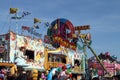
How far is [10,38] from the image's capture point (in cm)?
3447

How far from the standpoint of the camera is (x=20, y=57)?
35.1m

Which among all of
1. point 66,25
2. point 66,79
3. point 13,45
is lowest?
point 66,79

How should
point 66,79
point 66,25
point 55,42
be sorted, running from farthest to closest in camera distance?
point 66,25 → point 55,42 → point 66,79

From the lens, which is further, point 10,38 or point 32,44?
point 32,44

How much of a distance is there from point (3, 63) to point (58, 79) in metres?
15.1

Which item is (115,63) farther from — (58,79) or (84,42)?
(58,79)

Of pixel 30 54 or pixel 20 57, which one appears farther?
pixel 30 54

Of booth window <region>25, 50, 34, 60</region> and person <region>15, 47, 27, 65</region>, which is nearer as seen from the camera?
person <region>15, 47, 27, 65</region>

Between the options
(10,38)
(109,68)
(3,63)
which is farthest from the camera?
(109,68)

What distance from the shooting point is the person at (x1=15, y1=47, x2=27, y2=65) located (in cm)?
3436

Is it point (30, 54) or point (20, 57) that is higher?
point (30, 54)

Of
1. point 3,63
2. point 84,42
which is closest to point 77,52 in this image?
point 84,42

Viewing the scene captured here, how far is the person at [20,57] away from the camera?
34362 mm

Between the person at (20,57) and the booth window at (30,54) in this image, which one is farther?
the booth window at (30,54)
